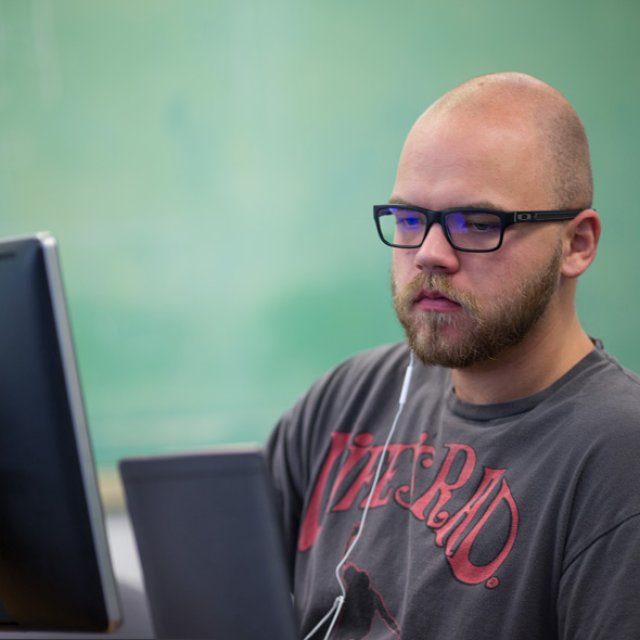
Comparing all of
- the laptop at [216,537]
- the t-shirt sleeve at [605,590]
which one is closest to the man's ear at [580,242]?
the t-shirt sleeve at [605,590]

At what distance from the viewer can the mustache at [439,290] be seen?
129 cm

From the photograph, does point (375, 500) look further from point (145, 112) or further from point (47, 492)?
point (145, 112)

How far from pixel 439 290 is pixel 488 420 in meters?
0.19

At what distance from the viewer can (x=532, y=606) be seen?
111 cm

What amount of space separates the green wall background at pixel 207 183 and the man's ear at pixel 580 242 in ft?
2.84

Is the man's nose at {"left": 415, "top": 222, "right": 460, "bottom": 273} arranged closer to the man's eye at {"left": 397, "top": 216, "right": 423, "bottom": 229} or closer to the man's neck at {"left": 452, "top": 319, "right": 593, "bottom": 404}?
the man's eye at {"left": 397, "top": 216, "right": 423, "bottom": 229}

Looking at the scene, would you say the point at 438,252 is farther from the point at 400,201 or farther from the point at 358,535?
the point at 358,535

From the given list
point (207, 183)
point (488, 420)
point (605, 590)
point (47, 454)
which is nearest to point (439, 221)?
point (488, 420)

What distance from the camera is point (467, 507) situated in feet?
4.10

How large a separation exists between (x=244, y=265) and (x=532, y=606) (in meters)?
1.29

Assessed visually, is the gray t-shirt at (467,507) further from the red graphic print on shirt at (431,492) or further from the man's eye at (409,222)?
the man's eye at (409,222)

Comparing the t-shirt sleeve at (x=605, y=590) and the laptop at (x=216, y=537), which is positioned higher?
the laptop at (x=216, y=537)

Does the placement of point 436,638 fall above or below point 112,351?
below

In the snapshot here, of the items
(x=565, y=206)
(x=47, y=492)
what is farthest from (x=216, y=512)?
(x=565, y=206)
